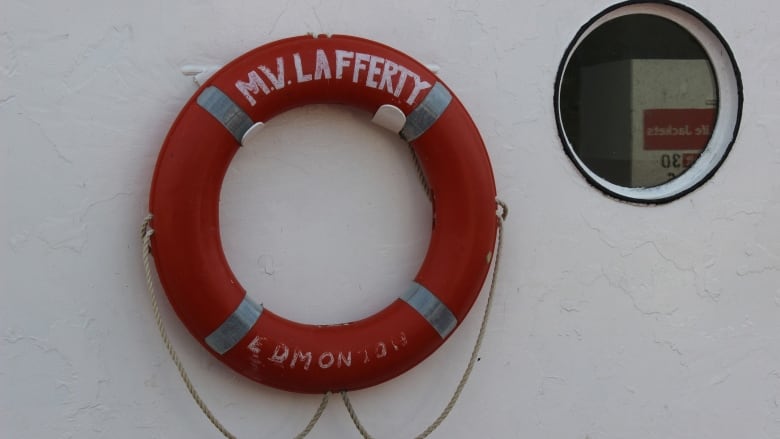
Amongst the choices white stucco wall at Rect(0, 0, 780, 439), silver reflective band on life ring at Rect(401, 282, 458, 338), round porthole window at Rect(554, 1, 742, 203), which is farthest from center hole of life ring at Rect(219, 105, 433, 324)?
round porthole window at Rect(554, 1, 742, 203)

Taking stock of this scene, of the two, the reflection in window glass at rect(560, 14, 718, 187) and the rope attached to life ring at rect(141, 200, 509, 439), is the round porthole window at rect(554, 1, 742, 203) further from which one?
the rope attached to life ring at rect(141, 200, 509, 439)

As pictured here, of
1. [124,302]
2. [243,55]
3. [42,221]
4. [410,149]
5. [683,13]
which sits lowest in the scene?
[124,302]

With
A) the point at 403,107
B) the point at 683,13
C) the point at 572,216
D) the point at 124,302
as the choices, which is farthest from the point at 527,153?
the point at 124,302

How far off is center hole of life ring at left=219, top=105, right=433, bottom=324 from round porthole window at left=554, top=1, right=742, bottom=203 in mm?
478

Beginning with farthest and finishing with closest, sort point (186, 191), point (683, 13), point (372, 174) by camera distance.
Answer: point (683, 13)
point (372, 174)
point (186, 191)

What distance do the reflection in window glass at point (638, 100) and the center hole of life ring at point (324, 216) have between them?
0.48m

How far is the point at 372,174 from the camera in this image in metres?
2.18

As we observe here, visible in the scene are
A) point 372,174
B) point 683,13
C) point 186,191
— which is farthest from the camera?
point 683,13

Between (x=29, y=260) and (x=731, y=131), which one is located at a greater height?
(x=731, y=131)

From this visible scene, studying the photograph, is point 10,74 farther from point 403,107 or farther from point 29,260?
point 403,107

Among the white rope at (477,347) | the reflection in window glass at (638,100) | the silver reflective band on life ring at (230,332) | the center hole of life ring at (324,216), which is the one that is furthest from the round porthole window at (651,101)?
the silver reflective band on life ring at (230,332)

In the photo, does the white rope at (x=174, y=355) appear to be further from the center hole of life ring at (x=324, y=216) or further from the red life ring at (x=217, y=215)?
the center hole of life ring at (x=324, y=216)

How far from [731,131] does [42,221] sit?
1.69 m

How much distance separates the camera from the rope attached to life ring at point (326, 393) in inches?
78.5
